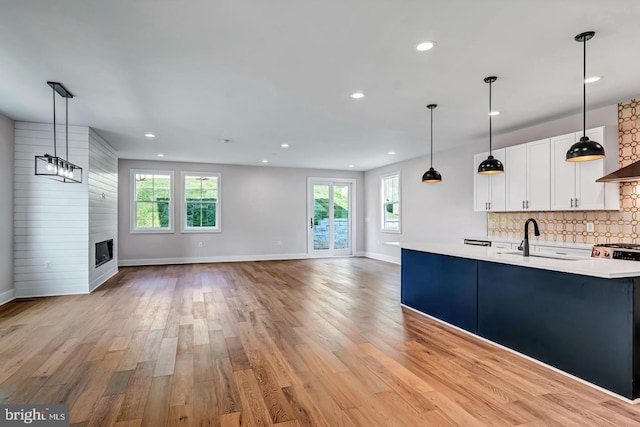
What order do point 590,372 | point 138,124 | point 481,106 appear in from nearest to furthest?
point 590,372 < point 481,106 < point 138,124

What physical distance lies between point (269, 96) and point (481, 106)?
266 cm

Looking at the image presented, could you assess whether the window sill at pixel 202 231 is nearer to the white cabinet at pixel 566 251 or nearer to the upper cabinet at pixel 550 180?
the upper cabinet at pixel 550 180

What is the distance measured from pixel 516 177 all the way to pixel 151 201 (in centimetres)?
799

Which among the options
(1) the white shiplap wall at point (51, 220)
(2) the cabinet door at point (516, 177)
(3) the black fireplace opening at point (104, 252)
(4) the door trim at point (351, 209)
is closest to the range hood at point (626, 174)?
(2) the cabinet door at point (516, 177)

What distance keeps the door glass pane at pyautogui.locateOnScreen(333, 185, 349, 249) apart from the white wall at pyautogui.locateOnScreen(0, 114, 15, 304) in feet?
23.9

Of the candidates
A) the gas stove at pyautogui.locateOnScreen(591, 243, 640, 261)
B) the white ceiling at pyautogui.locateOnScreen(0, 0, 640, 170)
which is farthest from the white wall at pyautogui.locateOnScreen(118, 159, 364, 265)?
the gas stove at pyautogui.locateOnScreen(591, 243, 640, 261)

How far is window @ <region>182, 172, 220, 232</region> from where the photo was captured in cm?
901

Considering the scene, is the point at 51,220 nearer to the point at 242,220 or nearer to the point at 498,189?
the point at 242,220

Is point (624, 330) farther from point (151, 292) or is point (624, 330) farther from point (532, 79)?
point (151, 292)

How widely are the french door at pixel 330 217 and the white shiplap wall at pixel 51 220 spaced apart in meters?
5.66

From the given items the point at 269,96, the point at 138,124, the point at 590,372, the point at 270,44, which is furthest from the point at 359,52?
the point at 138,124

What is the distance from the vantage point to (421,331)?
3.70m

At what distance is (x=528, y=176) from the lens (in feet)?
16.6

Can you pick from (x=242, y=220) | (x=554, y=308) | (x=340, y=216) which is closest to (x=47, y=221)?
(x=242, y=220)
